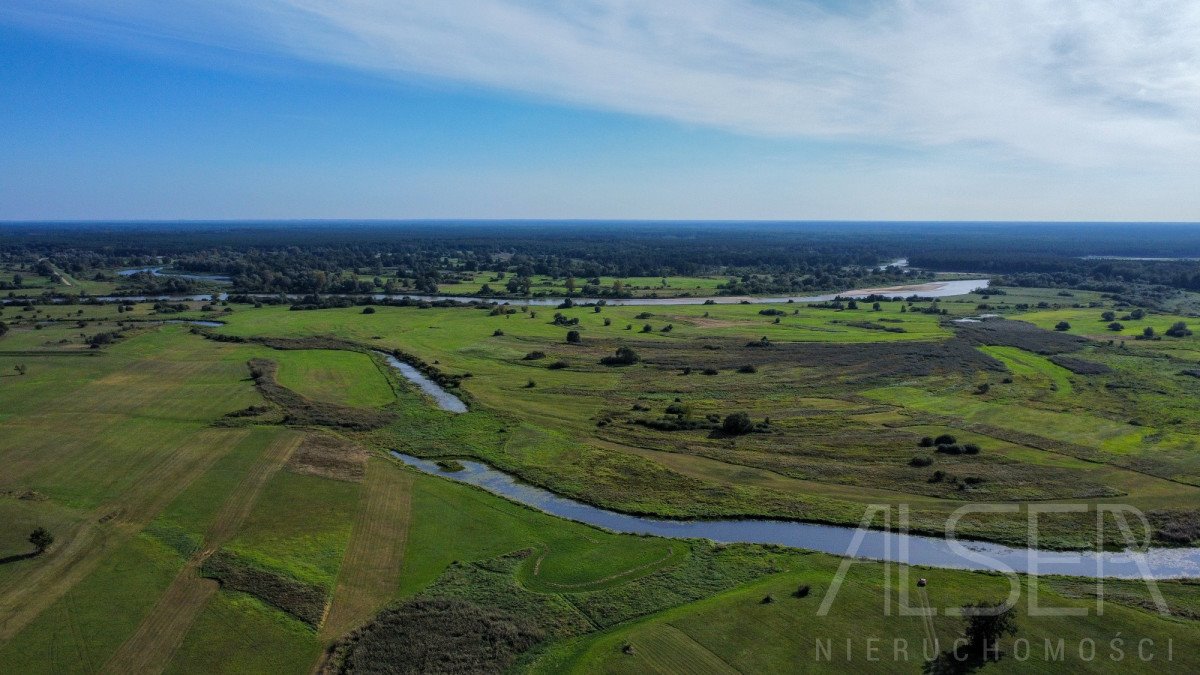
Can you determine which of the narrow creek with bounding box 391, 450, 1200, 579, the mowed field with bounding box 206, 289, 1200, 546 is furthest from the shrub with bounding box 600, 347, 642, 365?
the narrow creek with bounding box 391, 450, 1200, 579

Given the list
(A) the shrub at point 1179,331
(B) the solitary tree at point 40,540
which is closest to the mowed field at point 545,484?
(B) the solitary tree at point 40,540

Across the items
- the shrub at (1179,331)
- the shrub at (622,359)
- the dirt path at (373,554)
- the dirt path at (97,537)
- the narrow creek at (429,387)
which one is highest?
the shrub at (1179,331)

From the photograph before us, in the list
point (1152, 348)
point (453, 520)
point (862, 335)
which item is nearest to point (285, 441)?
point (453, 520)

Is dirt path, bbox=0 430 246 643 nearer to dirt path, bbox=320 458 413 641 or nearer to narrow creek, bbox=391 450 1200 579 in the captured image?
dirt path, bbox=320 458 413 641

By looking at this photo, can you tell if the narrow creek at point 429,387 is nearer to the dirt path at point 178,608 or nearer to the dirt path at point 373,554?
the dirt path at point 373,554

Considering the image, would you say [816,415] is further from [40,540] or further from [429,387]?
[40,540]

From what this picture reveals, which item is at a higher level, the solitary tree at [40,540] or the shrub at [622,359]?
the shrub at [622,359]

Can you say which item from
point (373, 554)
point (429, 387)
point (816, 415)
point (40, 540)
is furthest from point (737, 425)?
point (40, 540)
